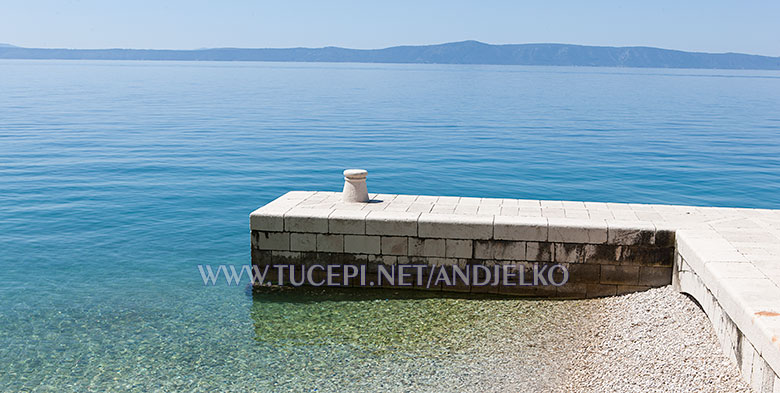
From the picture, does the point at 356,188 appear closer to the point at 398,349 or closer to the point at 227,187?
the point at 398,349

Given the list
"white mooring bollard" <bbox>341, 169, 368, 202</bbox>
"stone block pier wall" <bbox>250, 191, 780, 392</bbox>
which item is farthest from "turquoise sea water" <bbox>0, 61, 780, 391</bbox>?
"white mooring bollard" <bbox>341, 169, 368, 202</bbox>

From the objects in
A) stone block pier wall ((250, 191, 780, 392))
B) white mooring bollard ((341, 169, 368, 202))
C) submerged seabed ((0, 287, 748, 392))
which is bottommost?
submerged seabed ((0, 287, 748, 392))

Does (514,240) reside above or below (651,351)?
above

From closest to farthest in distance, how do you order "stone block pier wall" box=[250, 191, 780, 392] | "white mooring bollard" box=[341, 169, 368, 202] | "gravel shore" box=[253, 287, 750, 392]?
"gravel shore" box=[253, 287, 750, 392] → "stone block pier wall" box=[250, 191, 780, 392] → "white mooring bollard" box=[341, 169, 368, 202]

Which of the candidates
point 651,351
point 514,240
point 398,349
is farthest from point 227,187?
point 651,351

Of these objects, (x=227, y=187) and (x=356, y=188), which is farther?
(x=227, y=187)

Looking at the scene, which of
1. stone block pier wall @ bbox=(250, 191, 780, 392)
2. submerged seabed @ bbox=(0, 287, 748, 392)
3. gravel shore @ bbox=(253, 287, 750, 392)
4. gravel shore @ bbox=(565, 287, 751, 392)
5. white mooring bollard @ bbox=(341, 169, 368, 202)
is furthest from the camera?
white mooring bollard @ bbox=(341, 169, 368, 202)

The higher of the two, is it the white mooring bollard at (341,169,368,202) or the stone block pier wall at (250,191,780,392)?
the white mooring bollard at (341,169,368,202)

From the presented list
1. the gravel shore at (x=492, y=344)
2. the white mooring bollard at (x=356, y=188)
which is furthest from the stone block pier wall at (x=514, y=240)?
the gravel shore at (x=492, y=344)

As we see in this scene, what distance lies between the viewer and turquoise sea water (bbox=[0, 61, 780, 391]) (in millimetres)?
8891

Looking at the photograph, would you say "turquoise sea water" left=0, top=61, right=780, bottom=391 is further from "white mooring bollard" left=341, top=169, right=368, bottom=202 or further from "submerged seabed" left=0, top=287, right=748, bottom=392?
"white mooring bollard" left=341, top=169, right=368, bottom=202

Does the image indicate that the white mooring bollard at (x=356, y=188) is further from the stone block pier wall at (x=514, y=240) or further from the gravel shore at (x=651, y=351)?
the gravel shore at (x=651, y=351)

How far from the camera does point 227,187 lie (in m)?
20.7

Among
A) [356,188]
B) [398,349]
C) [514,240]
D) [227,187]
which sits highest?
[356,188]
